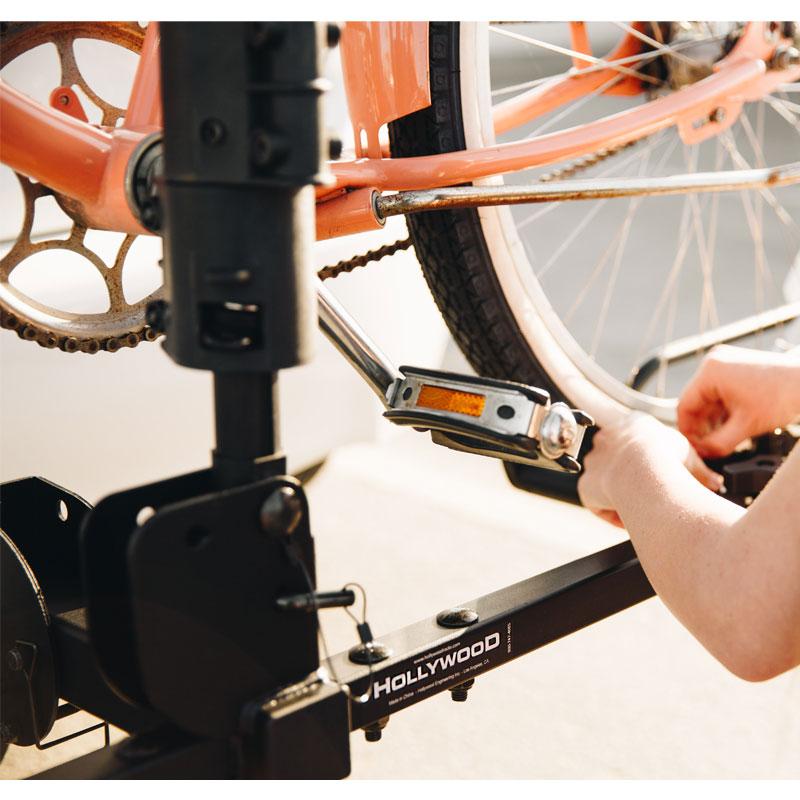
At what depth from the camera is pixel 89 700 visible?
→ 2.36ft

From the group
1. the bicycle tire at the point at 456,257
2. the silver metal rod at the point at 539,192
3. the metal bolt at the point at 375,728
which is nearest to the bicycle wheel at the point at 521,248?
the bicycle tire at the point at 456,257

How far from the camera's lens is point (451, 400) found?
753 millimetres

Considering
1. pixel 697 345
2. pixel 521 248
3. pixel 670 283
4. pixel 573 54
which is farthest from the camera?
pixel 670 283

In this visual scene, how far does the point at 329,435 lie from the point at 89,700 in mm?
1056

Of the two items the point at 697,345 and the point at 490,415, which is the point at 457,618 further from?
the point at 697,345

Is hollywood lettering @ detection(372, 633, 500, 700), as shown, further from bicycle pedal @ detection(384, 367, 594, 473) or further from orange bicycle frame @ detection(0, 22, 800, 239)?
orange bicycle frame @ detection(0, 22, 800, 239)

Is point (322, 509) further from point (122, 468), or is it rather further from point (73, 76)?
point (73, 76)

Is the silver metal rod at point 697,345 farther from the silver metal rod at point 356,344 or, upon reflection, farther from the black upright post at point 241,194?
the black upright post at point 241,194

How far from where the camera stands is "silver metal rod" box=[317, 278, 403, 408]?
2.69 ft

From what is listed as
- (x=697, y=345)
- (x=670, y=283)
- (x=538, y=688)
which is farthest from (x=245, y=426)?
(x=670, y=283)

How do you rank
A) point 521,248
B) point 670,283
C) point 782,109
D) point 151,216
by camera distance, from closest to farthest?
point 151,216
point 521,248
point 670,283
point 782,109

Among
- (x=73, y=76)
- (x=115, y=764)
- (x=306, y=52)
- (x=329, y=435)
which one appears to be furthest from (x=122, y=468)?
(x=306, y=52)

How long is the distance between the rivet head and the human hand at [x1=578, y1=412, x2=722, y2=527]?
15 centimetres

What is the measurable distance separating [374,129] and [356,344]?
0.23 meters
